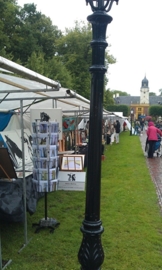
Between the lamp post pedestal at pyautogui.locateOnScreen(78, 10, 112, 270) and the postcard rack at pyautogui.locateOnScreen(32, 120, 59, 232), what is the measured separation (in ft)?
7.24

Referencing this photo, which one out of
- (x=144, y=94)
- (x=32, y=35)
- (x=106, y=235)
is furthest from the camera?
(x=144, y=94)

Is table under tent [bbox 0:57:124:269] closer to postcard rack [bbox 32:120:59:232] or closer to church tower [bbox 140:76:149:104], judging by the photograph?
postcard rack [bbox 32:120:59:232]

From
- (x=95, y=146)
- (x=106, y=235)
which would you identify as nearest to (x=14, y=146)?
(x=106, y=235)

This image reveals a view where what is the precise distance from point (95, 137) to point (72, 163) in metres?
3.98

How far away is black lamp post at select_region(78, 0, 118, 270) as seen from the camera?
2451 mm

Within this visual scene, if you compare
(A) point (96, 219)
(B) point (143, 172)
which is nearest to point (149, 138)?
(B) point (143, 172)

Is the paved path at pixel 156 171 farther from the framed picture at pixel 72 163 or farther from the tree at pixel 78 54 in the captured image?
the tree at pixel 78 54

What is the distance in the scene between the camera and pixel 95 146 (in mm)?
2537

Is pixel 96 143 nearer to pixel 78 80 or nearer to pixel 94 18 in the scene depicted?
pixel 94 18

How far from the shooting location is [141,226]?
5.59 meters

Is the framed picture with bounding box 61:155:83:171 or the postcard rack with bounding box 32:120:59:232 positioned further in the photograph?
the framed picture with bounding box 61:155:83:171

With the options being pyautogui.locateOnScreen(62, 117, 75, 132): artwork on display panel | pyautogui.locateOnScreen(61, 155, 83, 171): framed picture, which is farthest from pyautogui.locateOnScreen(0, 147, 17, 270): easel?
pyautogui.locateOnScreen(62, 117, 75, 132): artwork on display panel

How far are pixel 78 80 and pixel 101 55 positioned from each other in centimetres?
3144

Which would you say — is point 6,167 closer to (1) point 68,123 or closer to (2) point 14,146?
(2) point 14,146
